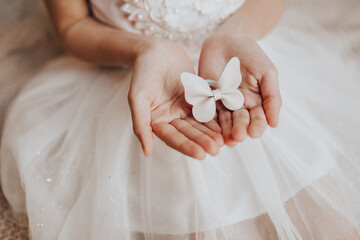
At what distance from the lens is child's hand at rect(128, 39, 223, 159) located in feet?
1.74

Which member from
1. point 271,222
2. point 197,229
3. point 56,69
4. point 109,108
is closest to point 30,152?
point 109,108

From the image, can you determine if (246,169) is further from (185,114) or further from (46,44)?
(46,44)

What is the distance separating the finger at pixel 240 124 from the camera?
52 cm

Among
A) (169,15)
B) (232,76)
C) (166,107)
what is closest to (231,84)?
(232,76)

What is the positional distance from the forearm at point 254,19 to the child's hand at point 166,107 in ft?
0.58

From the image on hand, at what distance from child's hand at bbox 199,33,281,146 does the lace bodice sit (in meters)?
0.10

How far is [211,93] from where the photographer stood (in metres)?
0.62

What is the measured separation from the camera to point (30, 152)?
2.38ft

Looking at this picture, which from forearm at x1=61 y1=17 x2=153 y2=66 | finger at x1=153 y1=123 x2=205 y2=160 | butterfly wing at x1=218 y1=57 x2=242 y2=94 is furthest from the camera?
forearm at x1=61 y1=17 x2=153 y2=66

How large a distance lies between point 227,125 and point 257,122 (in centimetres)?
6

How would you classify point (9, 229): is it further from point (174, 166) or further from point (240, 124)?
point (240, 124)

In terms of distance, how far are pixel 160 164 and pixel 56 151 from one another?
25cm

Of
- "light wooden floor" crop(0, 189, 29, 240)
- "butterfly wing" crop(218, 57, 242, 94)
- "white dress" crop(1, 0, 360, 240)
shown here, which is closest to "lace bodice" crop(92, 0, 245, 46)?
"white dress" crop(1, 0, 360, 240)

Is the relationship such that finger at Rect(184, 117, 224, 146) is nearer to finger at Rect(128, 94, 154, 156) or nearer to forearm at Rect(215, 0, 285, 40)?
finger at Rect(128, 94, 154, 156)
